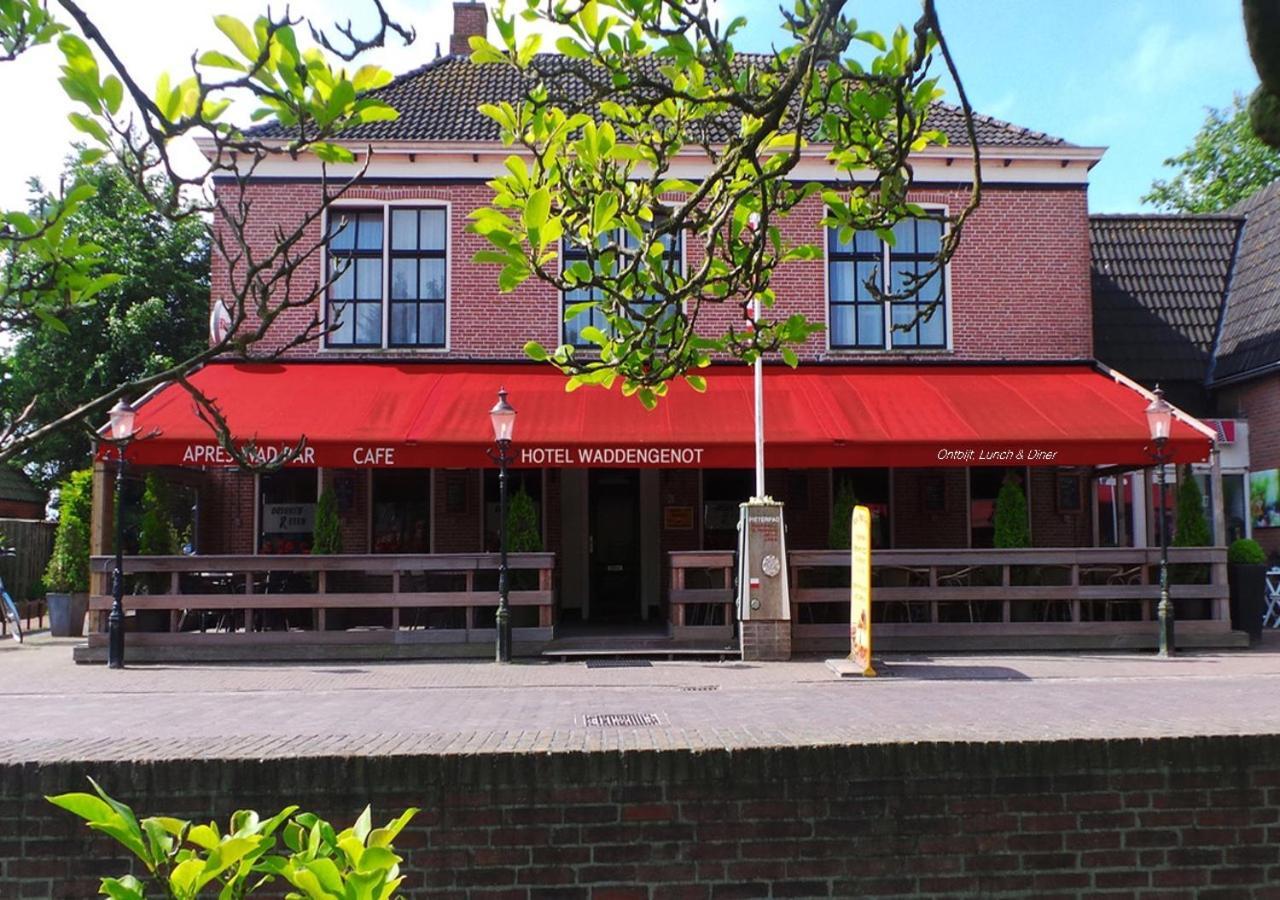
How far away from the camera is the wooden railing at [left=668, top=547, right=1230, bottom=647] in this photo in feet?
44.8

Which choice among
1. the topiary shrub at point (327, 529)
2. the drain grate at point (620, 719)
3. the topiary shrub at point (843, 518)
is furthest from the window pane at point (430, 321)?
the drain grate at point (620, 719)

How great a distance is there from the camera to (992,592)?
539 inches

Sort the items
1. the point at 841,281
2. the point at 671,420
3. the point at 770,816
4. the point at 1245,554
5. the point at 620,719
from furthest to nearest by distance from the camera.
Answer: the point at 841,281 < the point at 1245,554 < the point at 671,420 < the point at 620,719 < the point at 770,816

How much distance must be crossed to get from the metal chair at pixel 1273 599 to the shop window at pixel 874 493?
618cm

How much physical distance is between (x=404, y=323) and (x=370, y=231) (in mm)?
1527

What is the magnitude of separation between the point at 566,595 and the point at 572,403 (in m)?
3.50

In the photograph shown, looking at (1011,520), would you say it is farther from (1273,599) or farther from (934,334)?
(1273,599)

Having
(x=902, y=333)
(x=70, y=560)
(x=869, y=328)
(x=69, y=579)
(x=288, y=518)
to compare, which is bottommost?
(x=69, y=579)

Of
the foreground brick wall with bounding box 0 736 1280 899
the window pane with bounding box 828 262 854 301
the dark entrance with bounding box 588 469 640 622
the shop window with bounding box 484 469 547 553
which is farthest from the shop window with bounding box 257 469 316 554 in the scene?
the foreground brick wall with bounding box 0 736 1280 899

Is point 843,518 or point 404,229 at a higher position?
point 404,229

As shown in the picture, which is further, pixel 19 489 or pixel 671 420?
pixel 19 489

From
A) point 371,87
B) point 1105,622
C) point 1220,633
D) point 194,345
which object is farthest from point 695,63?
point 194,345

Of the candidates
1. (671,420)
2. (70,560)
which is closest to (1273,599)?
(671,420)

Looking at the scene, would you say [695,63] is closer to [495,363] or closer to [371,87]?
[371,87]
